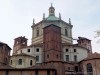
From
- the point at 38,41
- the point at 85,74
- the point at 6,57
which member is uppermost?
the point at 38,41

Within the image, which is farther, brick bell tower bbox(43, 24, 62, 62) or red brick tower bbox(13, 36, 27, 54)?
red brick tower bbox(13, 36, 27, 54)

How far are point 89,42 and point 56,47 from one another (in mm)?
20317

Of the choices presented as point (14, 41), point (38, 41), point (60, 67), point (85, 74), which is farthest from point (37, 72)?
point (14, 41)

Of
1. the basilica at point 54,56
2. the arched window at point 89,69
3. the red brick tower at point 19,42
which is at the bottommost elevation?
the arched window at point 89,69

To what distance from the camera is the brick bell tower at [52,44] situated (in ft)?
162

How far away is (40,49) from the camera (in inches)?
2124

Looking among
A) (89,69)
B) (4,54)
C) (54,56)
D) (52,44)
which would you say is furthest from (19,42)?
(89,69)

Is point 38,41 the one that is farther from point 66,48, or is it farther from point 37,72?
point 37,72

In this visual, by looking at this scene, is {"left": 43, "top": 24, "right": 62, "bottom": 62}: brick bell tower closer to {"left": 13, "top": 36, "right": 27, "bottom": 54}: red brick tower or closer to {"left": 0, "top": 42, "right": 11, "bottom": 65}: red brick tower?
{"left": 0, "top": 42, "right": 11, "bottom": 65}: red brick tower

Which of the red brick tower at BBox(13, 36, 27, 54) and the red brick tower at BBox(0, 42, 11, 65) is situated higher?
the red brick tower at BBox(13, 36, 27, 54)

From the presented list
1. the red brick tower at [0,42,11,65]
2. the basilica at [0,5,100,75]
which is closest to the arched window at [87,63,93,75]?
the basilica at [0,5,100,75]

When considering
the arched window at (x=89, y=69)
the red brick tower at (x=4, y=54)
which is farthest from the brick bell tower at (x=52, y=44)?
the red brick tower at (x=4, y=54)

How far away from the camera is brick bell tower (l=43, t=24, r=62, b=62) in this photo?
4931 centimetres

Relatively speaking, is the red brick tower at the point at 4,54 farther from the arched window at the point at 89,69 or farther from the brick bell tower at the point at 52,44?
the arched window at the point at 89,69
